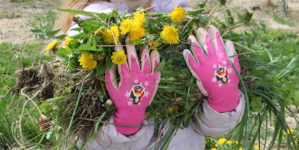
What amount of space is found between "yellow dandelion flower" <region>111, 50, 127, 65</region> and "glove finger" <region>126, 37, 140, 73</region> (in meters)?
0.05

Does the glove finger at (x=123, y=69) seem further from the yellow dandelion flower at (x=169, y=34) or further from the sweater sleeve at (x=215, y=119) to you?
the sweater sleeve at (x=215, y=119)

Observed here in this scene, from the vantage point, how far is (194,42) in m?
1.13

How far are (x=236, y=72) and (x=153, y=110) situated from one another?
1.13 feet

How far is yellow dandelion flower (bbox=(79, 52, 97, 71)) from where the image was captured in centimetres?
100

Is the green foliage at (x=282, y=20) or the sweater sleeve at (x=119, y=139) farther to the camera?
the green foliage at (x=282, y=20)

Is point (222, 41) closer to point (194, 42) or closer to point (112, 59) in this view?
point (194, 42)

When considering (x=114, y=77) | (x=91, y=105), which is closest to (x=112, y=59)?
(x=114, y=77)

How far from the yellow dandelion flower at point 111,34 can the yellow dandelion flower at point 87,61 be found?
0.08 metres

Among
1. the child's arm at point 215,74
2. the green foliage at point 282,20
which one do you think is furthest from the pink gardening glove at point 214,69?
the green foliage at point 282,20

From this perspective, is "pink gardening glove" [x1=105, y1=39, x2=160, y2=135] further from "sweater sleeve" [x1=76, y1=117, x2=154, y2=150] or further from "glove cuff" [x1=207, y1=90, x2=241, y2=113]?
"glove cuff" [x1=207, y1=90, x2=241, y2=113]

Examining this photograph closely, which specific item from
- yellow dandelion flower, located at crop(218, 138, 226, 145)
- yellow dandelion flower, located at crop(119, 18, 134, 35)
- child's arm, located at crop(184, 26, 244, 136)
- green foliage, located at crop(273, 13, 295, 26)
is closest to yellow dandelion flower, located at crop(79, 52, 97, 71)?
yellow dandelion flower, located at crop(119, 18, 134, 35)

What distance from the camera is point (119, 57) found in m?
1.00

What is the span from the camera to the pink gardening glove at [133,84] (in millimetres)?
1068

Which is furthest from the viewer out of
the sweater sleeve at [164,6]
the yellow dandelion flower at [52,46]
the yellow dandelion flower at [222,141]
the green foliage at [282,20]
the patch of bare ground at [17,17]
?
the green foliage at [282,20]
